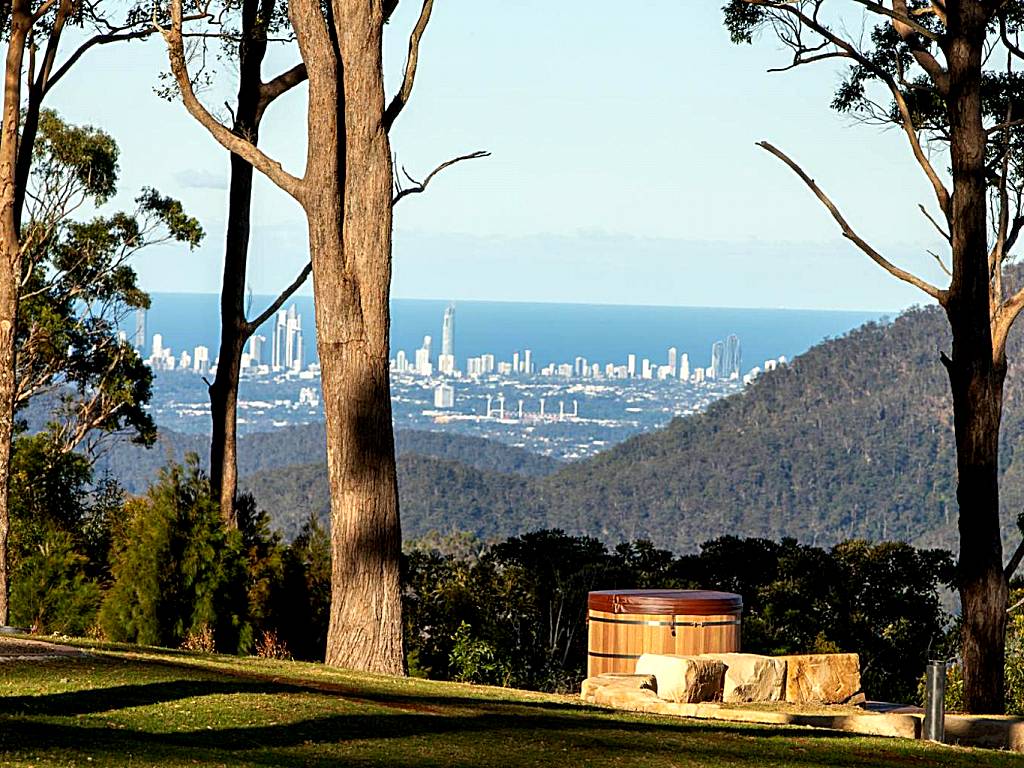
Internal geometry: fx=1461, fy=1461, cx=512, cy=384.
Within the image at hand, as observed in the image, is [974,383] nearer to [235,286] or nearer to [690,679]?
[690,679]

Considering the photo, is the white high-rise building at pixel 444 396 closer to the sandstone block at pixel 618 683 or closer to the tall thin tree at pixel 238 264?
the tall thin tree at pixel 238 264

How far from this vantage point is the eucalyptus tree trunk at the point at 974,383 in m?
12.2

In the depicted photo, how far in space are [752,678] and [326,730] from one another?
3.88 meters

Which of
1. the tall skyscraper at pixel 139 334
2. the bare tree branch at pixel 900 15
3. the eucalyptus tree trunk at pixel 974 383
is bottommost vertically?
the eucalyptus tree trunk at pixel 974 383

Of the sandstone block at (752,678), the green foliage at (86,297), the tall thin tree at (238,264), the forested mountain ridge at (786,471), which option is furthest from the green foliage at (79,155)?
the forested mountain ridge at (786,471)

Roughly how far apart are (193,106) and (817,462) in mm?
82772

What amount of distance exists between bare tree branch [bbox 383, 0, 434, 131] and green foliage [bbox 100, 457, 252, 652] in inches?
150

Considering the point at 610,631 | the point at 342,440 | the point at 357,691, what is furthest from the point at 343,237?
the point at 357,691

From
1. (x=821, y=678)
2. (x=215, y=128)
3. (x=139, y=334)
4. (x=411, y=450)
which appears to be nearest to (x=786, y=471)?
(x=411, y=450)

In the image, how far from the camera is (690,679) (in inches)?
362

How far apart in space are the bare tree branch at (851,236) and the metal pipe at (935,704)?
515cm

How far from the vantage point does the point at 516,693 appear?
9477 mm

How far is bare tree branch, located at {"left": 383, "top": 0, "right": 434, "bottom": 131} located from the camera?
40.1ft

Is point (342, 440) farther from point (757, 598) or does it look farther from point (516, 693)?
point (757, 598)
